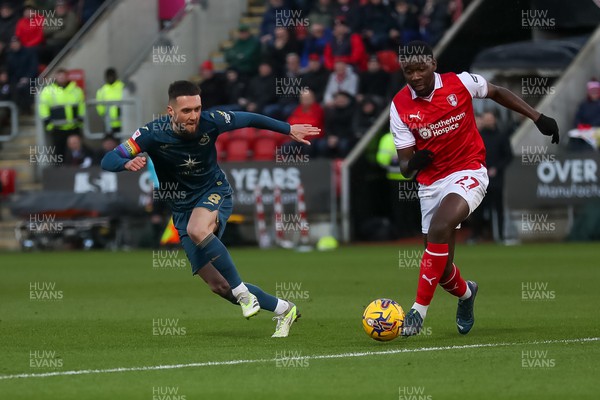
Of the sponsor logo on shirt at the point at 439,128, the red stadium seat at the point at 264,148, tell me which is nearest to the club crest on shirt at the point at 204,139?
the sponsor logo on shirt at the point at 439,128

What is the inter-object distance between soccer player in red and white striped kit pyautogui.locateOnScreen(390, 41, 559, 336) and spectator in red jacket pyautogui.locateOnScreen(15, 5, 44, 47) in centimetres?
2065

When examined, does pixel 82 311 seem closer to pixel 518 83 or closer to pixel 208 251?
pixel 208 251

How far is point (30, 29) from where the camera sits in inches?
1179

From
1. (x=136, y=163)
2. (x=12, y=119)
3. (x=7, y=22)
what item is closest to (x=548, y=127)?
(x=136, y=163)

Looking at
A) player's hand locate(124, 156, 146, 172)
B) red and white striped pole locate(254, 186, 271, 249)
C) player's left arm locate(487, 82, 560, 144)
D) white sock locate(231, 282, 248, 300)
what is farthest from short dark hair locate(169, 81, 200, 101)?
red and white striped pole locate(254, 186, 271, 249)

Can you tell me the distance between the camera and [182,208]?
11008 mm

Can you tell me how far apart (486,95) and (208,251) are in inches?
97.9

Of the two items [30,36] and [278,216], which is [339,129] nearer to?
[278,216]

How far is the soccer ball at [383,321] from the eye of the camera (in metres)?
9.86

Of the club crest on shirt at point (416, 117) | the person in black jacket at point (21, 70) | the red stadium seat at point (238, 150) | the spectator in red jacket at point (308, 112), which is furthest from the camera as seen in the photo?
the person in black jacket at point (21, 70)

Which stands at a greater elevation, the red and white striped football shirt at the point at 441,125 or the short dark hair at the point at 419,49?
the short dark hair at the point at 419,49

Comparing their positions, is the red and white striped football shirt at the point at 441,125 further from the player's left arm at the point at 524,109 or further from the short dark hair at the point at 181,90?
the short dark hair at the point at 181,90

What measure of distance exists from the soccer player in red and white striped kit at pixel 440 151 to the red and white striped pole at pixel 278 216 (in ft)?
45.6

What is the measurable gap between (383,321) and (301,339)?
0.82m
